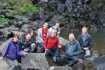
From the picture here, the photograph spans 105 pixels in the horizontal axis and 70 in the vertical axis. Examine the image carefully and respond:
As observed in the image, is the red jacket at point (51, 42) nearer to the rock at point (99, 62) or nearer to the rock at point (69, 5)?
the rock at point (99, 62)

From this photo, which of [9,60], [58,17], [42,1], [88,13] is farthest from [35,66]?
[42,1]

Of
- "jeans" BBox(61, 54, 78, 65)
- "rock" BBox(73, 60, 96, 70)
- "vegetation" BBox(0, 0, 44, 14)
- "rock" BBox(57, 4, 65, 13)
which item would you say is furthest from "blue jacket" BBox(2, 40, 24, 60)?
"rock" BBox(57, 4, 65, 13)

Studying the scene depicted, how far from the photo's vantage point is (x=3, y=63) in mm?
11672

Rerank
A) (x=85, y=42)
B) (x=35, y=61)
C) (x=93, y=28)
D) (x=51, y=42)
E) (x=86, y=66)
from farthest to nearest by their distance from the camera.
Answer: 1. (x=93, y=28)
2. (x=85, y=42)
3. (x=51, y=42)
4. (x=35, y=61)
5. (x=86, y=66)

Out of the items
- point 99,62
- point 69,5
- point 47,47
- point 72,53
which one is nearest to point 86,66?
point 99,62

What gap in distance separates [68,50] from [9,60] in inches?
91.9

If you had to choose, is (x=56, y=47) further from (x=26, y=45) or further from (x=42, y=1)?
(x=42, y=1)

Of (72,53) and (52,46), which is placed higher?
(52,46)

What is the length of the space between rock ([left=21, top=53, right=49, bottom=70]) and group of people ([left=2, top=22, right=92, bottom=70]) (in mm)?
216

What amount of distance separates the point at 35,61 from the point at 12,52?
0.96 metres

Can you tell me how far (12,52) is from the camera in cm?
1137

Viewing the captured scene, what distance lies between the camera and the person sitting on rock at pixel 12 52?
1130 cm

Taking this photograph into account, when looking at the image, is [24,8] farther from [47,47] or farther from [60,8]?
[47,47]

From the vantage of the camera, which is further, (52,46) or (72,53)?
(52,46)
